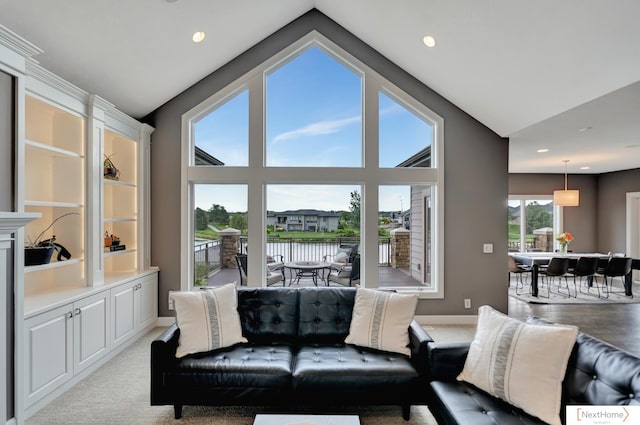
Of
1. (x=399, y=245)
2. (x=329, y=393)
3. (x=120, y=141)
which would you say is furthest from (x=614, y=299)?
(x=120, y=141)

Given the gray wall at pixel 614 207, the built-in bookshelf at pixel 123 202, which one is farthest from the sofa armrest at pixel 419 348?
the gray wall at pixel 614 207

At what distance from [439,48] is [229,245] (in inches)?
145

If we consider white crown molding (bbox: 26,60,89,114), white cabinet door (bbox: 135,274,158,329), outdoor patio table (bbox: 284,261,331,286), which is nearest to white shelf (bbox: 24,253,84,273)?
white cabinet door (bbox: 135,274,158,329)

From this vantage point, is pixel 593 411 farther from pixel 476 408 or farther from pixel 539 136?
pixel 539 136

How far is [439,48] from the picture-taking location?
3.88 meters

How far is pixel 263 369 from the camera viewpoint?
7.98 ft

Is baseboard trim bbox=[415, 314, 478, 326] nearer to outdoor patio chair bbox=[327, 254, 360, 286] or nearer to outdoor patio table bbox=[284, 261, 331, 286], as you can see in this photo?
outdoor patio chair bbox=[327, 254, 360, 286]

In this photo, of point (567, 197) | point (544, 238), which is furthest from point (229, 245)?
point (544, 238)

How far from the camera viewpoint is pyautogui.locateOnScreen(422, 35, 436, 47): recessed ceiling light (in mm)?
3817

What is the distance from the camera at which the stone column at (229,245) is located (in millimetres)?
4898

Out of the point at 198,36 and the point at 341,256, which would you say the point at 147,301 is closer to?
the point at 341,256

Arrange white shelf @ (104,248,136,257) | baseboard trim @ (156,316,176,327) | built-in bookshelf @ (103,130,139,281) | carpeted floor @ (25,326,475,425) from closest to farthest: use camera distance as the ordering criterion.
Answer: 1. carpeted floor @ (25,326,475,425)
2. white shelf @ (104,248,136,257)
3. built-in bookshelf @ (103,130,139,281)
4. baseboard trim @ (156,316,176,327)

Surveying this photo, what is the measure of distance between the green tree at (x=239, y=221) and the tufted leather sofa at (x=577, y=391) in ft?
10.9

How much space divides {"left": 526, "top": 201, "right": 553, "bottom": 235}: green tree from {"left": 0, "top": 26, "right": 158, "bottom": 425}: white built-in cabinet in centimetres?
871
